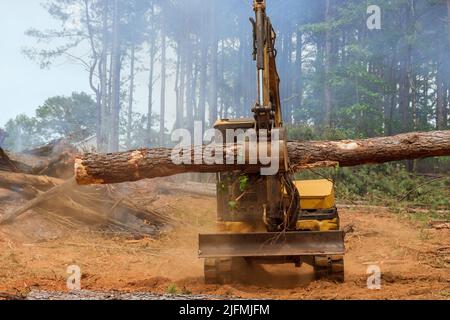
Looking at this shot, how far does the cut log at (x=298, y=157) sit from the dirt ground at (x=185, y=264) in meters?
1.72

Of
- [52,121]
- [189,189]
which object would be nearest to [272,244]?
[189,189]

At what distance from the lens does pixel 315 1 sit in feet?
134

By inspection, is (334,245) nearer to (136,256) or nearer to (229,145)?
(229,145)

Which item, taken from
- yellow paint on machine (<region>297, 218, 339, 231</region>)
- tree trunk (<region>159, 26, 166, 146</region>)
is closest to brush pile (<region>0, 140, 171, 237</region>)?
yellow paint on machine (<region>297, 218, 339, 231</region>)

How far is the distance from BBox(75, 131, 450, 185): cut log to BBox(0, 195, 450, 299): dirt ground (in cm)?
172

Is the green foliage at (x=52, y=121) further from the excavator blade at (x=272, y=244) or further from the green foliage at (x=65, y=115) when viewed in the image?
the excavator blade at (x=272, y=244)

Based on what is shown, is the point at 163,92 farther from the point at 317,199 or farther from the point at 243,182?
the point at 243,182

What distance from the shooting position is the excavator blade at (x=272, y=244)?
6688 mm

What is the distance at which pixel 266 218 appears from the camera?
6.95 meters

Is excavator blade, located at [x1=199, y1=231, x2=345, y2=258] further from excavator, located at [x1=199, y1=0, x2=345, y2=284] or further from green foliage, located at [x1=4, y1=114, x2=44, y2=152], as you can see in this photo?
green foliage, located at [x1=4, y1=114, x2=44, y2=152]

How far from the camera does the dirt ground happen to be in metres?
6.60
